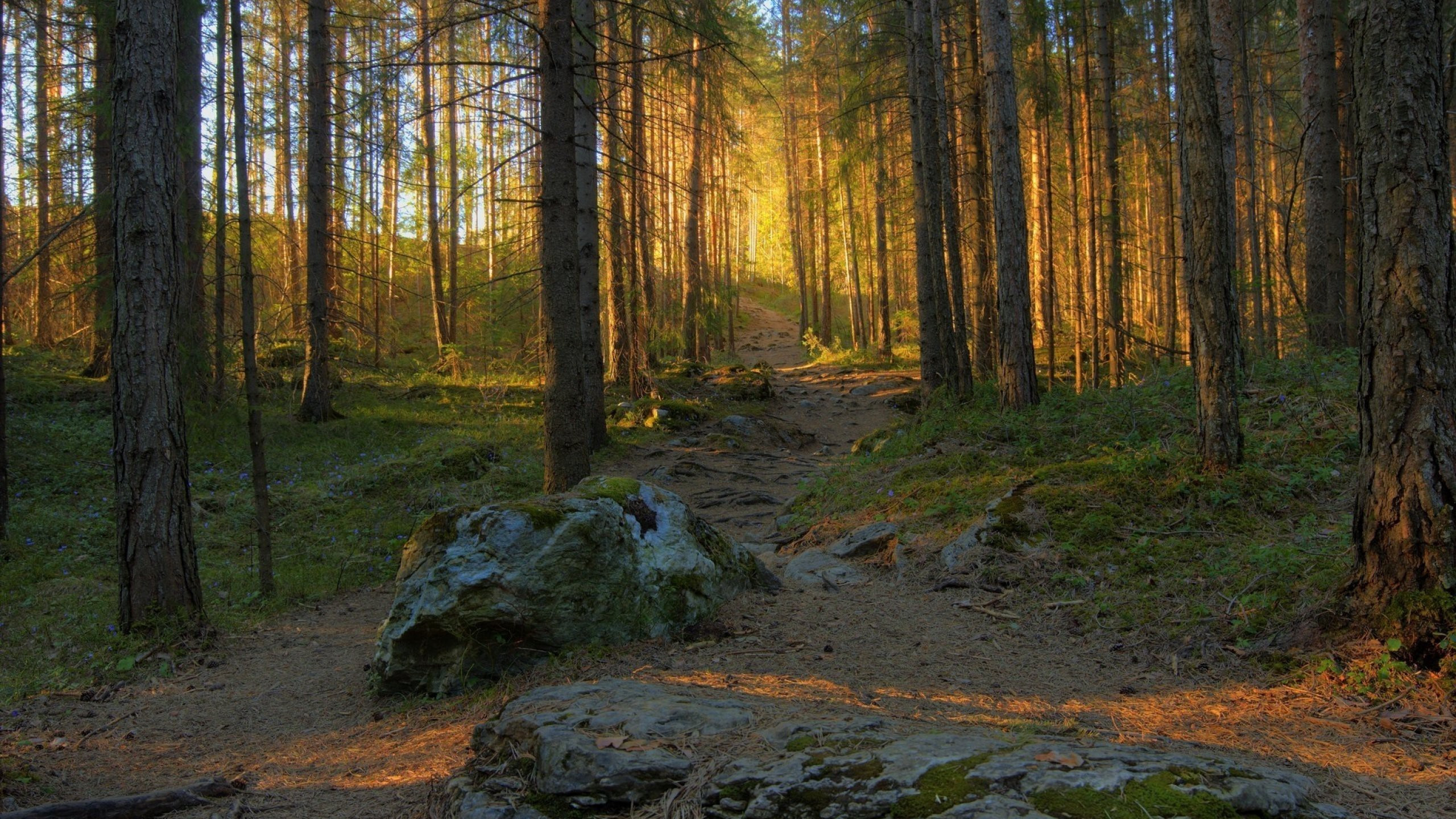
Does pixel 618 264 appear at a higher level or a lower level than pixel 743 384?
higher

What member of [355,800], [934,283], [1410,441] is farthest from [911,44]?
[355,800]

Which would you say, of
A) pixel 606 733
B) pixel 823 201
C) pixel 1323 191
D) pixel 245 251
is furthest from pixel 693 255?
pixel 606 733

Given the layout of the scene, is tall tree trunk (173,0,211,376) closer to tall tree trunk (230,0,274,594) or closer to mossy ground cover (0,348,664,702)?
mossy ground cover (0,348,664,702)

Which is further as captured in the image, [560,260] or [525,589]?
[560,260]

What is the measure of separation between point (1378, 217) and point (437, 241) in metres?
23.3

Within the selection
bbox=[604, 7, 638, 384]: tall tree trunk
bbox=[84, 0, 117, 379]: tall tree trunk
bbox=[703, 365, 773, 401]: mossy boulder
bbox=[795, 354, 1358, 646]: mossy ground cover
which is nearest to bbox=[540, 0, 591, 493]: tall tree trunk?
bbox=[795, 354, 1358, 646]: mossy ground cover

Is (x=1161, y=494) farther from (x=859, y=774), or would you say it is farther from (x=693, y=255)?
(x=693, y=255)

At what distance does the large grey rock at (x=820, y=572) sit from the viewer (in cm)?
676

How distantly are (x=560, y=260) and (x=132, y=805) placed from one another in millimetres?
5060

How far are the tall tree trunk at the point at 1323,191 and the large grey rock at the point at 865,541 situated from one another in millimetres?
8480

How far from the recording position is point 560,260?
7203mm

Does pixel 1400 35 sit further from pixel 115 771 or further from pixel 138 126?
pixel 138 126

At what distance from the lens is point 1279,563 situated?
5.04 metres

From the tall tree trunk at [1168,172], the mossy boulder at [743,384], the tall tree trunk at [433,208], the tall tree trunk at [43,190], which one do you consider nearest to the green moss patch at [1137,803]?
the tall tree trunk at [1168,172]
